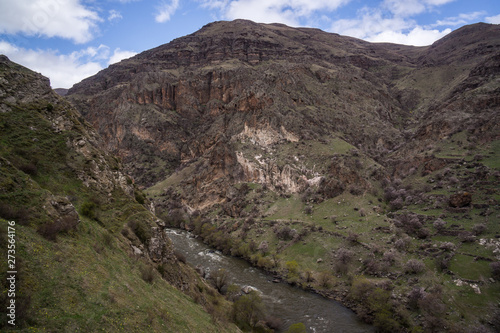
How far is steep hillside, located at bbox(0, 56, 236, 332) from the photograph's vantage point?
36.3 ft

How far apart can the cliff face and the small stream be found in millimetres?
33618

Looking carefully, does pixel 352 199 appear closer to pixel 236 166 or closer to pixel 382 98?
pixel 236 166

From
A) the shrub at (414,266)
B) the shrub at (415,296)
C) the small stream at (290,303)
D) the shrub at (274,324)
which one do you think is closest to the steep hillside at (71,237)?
the shrub at (274,324)

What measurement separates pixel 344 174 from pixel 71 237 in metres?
70.4

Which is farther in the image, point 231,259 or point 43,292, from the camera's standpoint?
point 231,259

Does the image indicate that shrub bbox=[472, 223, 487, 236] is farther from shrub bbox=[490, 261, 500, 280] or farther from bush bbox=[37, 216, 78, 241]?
bush bbox=[37, 216, 78, 241]

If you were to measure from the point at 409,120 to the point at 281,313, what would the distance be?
131366 mm

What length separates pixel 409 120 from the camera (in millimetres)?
134125

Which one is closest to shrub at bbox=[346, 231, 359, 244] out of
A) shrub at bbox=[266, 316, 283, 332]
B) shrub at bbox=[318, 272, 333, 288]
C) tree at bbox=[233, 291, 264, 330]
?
shrub at bbox=[318, 272, 333, 288]

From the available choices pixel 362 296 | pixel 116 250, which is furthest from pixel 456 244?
pixel 116 250

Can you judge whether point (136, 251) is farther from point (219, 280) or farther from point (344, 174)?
point (344, 174)

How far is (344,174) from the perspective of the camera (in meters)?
75.0

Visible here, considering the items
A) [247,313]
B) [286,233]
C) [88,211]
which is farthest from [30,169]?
[286,233]

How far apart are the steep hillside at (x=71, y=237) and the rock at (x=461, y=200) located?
5130 centimetres
